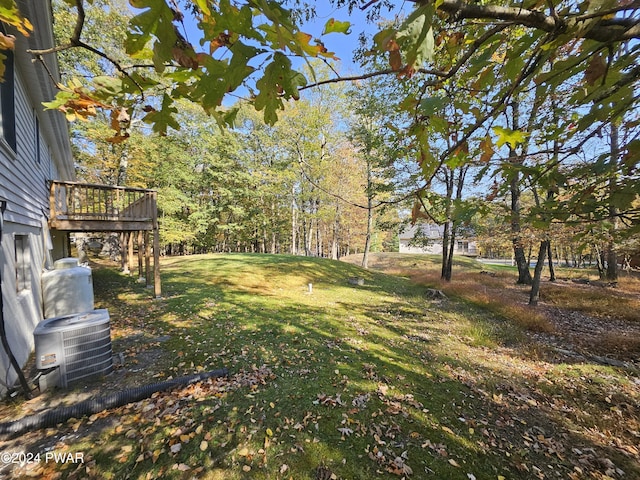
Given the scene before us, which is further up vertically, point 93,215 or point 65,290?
point 93,215

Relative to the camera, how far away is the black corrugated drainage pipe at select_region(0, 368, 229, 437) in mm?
2633

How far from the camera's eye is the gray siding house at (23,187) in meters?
3.60

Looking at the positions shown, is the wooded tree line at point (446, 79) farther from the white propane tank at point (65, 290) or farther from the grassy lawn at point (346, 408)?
the white propane tank at point (65, 290)

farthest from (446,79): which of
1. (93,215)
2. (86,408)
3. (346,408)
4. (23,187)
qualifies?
(93,215)

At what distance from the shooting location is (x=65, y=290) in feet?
19.4

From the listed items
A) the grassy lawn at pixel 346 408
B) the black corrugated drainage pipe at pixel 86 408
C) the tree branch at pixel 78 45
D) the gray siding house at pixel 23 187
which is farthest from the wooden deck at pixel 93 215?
the tree branch at pixel 78 45

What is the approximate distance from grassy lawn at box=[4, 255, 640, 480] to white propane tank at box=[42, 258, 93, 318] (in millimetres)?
805

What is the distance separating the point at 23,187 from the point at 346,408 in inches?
255

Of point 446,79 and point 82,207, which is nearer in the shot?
point 446,79

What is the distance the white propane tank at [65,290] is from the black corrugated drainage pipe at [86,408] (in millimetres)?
3932

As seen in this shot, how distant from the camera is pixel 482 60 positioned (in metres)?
1.32

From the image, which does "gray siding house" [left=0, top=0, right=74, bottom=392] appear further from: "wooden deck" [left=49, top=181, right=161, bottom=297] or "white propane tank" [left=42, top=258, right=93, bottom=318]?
"wooden deck" [left=49, top=181, right=161, bottom=297]

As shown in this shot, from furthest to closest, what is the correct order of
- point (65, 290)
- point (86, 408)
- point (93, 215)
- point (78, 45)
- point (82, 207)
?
point (82, 207) < point (93, 215) < point (65, 290) < point (86, 408) < point (78, 45)

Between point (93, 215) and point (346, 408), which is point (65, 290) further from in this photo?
point (346, 408)
